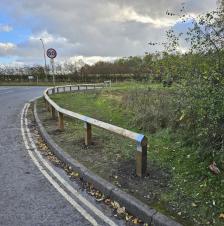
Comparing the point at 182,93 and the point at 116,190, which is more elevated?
the point at 182,93

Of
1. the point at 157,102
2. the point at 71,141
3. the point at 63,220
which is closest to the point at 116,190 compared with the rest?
the point at 63,220

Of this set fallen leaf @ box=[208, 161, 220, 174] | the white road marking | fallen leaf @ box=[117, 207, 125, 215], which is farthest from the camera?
fallen leaf @ box=[208, 161, 220, 174]

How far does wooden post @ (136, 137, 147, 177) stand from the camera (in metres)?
6.47

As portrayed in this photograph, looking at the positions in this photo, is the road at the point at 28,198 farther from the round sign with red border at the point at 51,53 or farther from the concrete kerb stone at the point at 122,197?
the round sign with red border at the point at 51,53

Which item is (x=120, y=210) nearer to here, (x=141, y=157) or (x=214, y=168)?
(x=141, y=157)

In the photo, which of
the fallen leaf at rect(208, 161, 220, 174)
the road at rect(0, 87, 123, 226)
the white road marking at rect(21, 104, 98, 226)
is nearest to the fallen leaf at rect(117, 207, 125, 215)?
the road at rect(0, 87, 123, 226)

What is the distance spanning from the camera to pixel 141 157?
6.52 meters

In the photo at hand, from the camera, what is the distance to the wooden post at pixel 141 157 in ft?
21.2

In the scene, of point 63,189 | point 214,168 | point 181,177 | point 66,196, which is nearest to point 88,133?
point 63,189

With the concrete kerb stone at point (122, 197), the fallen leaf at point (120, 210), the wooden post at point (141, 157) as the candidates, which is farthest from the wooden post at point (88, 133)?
the fallen leaf at point (120, 210)

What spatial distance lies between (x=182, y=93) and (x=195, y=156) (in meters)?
1.67

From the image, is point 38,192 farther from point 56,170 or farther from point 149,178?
point 149,178

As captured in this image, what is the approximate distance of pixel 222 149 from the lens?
252 inches

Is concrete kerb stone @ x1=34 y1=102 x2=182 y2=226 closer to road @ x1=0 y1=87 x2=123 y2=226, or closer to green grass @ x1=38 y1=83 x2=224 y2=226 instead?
green grass @ x1=38 y1=83 x2=224 y2=226
